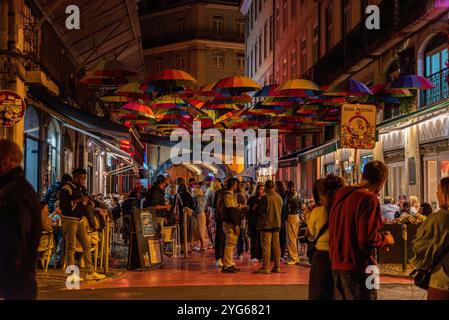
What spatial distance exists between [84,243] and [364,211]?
7.94 meters

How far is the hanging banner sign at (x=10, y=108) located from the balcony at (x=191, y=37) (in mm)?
57232

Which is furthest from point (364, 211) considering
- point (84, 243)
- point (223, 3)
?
point (223, 3)

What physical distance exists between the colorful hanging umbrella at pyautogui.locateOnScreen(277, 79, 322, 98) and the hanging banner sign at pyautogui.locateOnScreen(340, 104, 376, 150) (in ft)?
27.9

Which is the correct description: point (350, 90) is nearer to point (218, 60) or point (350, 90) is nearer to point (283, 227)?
point (283, 227)

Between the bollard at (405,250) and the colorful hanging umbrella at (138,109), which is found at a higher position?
the colorful hanging umbrella at (138,109)

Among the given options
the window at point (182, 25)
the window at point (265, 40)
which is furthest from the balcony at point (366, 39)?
the window at point (182, 25)

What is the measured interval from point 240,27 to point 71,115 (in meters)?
57.8

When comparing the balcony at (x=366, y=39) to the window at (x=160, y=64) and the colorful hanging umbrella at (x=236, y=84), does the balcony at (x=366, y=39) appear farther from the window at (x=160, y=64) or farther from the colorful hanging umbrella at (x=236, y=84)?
the window at (x=160, y=64)

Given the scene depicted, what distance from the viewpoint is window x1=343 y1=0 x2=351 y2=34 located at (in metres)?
30.7

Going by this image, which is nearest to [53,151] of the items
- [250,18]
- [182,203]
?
[182,203]

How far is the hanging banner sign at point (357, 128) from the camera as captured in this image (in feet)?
42.3

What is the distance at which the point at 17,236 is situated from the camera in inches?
214

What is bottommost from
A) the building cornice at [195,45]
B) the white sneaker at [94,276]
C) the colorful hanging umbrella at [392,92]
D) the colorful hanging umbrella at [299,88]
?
the white sneaker at [94,276]

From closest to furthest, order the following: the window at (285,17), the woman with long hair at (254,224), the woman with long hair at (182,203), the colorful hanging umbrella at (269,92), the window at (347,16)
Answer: the woman with long hair at (254,224), the woman with long hair at (182,203), the colorful hanging umbrella at (269,92), the window at (347,16), the window at (285,17)
